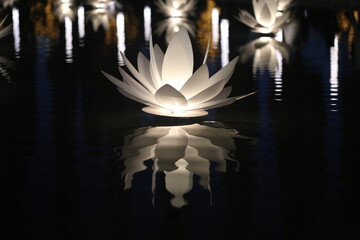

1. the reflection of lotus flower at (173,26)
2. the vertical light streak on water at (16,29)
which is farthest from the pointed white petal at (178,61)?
the reflection of lotus flower at (173,26)

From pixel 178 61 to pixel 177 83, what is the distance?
0.74 ft

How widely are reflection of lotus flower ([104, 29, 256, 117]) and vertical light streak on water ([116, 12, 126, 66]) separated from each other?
→ 13.5ft

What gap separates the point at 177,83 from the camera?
736cm

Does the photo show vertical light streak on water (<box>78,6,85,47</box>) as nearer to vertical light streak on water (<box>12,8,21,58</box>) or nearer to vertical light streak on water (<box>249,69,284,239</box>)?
vertical light streak on water (<box>12,8,21,58</box>)

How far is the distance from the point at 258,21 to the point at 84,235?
503 inches

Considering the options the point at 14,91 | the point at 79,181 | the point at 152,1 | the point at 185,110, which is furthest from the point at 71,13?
the point at 79,181

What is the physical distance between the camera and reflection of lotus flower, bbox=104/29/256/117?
281 inches

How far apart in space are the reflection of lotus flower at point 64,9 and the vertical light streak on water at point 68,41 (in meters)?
0.64

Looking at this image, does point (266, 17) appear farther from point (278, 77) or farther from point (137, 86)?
point (137, 86)

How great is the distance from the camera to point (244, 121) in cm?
734

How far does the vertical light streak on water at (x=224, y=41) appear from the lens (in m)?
12.3

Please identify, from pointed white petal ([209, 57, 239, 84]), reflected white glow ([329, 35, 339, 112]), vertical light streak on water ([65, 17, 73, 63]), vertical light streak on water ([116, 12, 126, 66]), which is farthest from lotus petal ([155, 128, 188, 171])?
vertical light streak on water ([65, 17, 73, 63])

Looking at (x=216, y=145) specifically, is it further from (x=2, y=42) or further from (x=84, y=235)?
(x=2, y=42)

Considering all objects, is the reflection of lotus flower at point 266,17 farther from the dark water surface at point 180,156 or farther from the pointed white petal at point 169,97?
the pointed white petal at point 169,97
